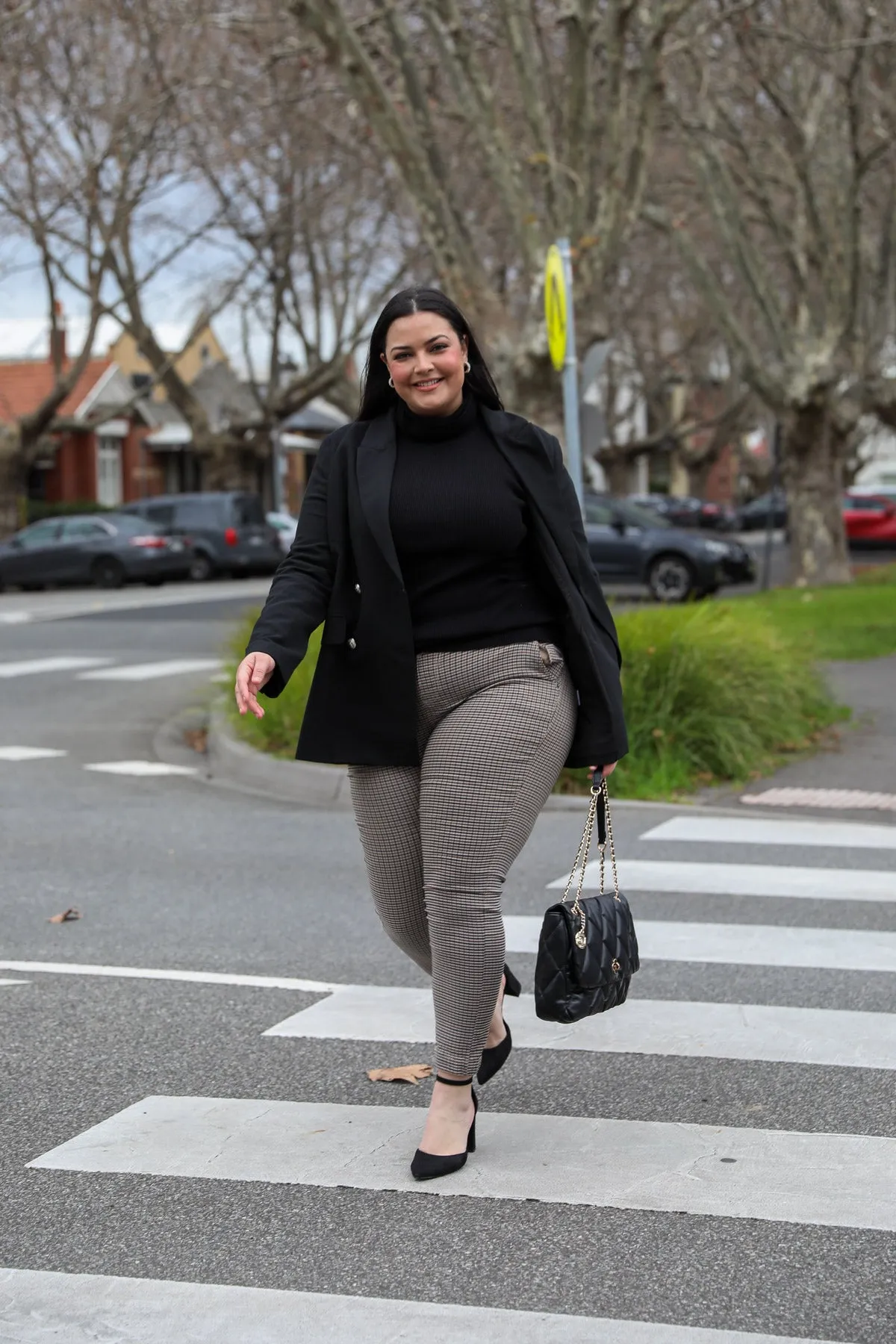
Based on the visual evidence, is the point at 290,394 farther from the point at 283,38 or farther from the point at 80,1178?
the point at 80,1178

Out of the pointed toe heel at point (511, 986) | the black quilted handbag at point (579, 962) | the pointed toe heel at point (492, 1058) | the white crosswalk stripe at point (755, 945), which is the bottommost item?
the white crosswalk stripe at point (755, 945)

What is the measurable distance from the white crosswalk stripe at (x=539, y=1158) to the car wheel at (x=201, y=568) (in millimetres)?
31713

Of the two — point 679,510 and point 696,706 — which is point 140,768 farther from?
point 679,510

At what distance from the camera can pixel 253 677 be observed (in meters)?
3.92

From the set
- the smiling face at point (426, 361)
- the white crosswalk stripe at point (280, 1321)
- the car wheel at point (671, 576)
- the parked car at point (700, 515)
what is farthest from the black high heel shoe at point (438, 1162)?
the parked car at point (700, 515)

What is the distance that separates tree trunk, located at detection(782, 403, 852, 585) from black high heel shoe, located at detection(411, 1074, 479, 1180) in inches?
846

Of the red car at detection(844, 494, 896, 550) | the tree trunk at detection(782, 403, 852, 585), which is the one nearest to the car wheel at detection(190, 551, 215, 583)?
the tree trunk at detection(782, 403, 852, 585)

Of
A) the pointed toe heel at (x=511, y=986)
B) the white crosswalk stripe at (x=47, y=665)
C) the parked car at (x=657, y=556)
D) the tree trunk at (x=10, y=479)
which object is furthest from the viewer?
the tree trunk at (x=10, y=479)

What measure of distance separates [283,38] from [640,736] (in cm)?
1201

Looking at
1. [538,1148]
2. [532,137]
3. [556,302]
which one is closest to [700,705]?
[556,302]

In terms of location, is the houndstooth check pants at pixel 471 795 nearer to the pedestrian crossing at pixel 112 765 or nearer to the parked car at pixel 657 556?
the pedestrian crossing at pixel 112 765

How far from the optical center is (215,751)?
11508 mm

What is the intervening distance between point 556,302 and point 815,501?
14.4 meters

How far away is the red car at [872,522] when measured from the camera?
144ft
